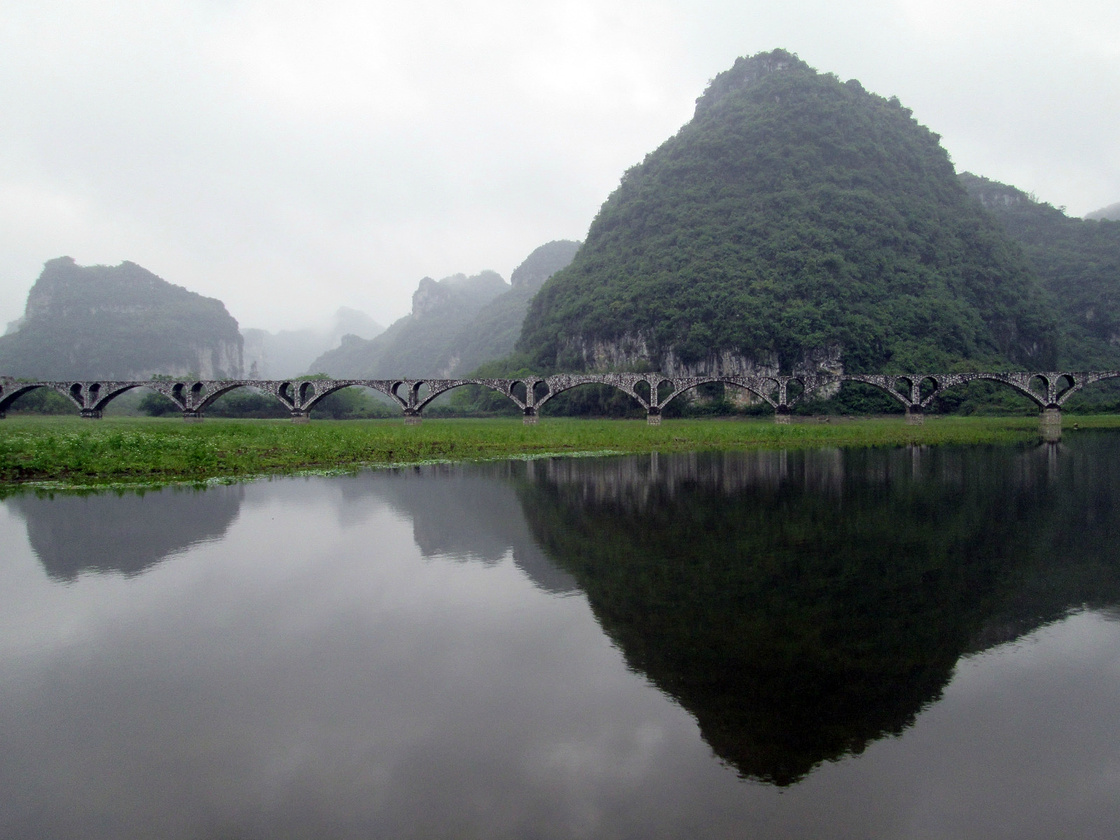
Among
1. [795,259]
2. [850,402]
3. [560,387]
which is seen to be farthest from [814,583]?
[795,259]

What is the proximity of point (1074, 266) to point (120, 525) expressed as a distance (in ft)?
381

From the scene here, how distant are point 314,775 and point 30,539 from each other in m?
9.34

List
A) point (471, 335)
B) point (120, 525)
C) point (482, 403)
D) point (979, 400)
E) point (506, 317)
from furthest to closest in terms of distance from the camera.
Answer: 1. point (471, 335)
2. point (506, 317)
3. point (482, 403)
4. point (979, 400)
5. point (120, 525)

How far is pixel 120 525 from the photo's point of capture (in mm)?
11539

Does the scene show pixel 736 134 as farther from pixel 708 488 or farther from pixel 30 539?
pixel 30 539

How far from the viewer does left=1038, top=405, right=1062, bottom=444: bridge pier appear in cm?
4128

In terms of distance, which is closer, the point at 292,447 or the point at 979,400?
the point at 292,447

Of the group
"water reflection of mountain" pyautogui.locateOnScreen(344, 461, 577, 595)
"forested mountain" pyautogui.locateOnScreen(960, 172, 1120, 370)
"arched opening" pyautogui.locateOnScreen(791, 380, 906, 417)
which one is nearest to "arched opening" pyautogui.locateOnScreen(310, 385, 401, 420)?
"arched opening" pyautogui.locateOnScreen(791, 380, 906, 417)

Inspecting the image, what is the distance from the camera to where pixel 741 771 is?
416cm

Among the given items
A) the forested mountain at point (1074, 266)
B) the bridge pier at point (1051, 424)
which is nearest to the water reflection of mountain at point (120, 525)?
the bridge pier at point (1051, 424)

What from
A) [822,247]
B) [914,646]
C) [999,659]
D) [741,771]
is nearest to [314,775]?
[741,771]

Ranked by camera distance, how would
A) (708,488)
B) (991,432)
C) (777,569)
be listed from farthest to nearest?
(991,432), (708,488), (777,569)

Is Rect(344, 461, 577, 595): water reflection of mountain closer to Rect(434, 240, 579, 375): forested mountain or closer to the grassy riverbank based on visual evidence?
the grassy riverbank

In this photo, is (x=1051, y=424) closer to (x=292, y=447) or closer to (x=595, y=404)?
(x=595, y=404)
